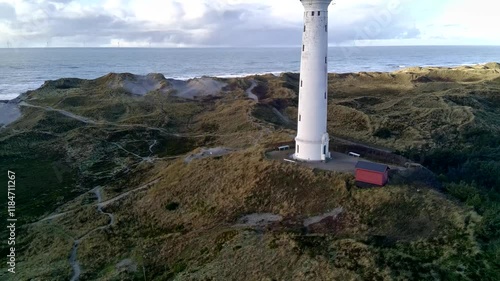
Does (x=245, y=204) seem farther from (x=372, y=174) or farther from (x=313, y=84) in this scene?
(x=313, y=84)

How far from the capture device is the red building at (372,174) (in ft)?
84.3

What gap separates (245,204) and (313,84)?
967 cm

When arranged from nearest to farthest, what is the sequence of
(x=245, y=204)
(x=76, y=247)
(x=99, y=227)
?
1. (x=76, y=247)
2. (x=245, y=204)
3. (x=99, y=227)

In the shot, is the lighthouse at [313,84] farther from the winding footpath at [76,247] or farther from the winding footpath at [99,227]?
the winding footpath at [76,247]

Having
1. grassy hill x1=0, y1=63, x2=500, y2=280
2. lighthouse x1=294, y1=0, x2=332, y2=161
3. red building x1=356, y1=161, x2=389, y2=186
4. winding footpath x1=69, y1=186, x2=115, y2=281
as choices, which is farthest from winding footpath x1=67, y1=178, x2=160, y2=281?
red building x1=356, y1=161, x2=389, y2=186

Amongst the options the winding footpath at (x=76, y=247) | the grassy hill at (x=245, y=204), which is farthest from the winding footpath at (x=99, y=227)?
the grassy hill at (x=245, y=204)

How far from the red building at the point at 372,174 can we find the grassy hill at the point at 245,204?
655mm

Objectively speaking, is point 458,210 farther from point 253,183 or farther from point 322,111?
point 253,183

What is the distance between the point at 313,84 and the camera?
94.9 feet

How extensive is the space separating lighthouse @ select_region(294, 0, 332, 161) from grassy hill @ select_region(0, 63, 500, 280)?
247 cm

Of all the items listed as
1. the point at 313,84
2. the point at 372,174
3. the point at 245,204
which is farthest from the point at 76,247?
the point at 372,174

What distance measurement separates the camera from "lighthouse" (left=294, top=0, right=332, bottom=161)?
91.6 ft

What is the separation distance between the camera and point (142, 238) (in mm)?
27125

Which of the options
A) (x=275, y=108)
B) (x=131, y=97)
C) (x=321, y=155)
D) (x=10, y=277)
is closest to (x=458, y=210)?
(x=321, y=155)
